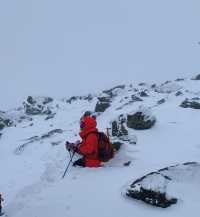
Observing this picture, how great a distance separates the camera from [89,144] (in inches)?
354

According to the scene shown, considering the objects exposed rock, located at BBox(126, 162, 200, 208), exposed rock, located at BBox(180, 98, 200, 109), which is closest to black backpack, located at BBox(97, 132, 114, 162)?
exposed rock, located at BBox(126, 162, 200, 208)

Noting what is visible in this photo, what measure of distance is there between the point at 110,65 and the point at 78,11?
22.9m

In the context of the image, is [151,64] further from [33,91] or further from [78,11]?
[78,11]

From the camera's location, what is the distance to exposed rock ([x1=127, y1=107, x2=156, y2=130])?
11586 mm

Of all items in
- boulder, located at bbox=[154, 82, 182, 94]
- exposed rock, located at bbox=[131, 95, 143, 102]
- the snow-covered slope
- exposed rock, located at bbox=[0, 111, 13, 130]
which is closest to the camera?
the snow-covered slope

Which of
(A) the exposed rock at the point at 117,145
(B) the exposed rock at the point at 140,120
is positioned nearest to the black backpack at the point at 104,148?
(A) the exposed rock at the point at 117,145

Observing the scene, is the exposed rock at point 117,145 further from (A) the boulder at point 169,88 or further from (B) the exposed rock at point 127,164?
(A) the boulder at point 169,88

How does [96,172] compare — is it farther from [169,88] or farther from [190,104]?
[169,88]

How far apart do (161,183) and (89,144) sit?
79.2 inches

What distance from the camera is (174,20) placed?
73.9 metres

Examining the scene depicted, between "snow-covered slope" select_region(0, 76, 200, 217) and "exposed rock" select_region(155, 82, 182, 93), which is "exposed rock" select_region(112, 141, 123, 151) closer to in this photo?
"snow-covered slope" select_region(0, 76, 200, 217)

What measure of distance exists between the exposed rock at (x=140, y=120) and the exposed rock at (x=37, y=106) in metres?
9.93

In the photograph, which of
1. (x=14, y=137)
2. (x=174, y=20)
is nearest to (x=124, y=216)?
(x=14, y=137)

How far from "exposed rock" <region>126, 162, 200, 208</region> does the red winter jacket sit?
153 cm
